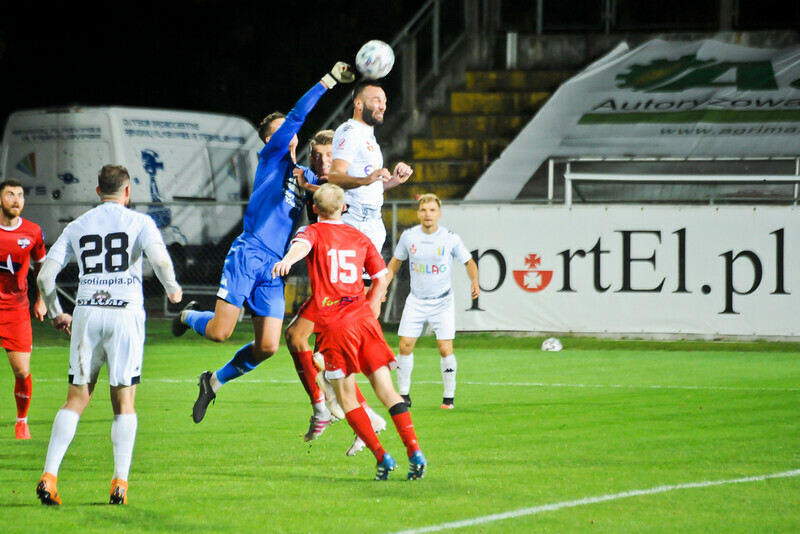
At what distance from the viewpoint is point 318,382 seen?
9.05 m

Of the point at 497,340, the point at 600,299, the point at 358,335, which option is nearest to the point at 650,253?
the point at 600,299

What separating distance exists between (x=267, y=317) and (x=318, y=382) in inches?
25.8

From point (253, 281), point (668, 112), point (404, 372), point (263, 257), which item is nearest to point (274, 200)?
point (263, 257)

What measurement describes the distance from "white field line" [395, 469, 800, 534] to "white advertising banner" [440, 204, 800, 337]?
390 inches

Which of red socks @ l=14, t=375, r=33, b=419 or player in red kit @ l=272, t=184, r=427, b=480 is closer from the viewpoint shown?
player in red kit @ l=272, t=184, r=427, b=480

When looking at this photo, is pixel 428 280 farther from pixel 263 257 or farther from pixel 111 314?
pixel 111 314

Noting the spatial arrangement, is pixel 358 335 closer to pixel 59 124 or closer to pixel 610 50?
pixel 59 124

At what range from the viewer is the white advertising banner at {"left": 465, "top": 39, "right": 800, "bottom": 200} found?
21.8 m

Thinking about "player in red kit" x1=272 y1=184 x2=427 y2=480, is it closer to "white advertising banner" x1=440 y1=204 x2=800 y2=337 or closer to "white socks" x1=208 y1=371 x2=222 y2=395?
"white socks" x1=208 y1=371 x2=222 y2=395

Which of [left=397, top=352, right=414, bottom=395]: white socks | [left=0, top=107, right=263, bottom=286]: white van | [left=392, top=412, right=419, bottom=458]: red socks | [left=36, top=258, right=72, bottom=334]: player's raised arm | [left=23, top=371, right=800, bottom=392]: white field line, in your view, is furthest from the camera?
[left=0, top=107, right=263, bottom=286]: white van

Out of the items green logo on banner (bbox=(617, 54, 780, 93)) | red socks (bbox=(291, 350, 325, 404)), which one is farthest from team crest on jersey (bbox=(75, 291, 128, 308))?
green logo on banner (bbox=(617, 54, 780, 93))

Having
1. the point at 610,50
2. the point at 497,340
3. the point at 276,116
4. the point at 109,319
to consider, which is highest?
the point at 610,50

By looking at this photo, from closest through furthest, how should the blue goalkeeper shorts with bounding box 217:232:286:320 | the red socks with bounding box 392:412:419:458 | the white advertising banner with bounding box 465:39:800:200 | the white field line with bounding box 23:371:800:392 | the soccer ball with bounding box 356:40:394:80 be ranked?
the red socks with bounding box 392:412:419:458 → the blue goalkeeper shorts with bounding box 217:232:286:320 → the soccer ball with bounding box 356:40:394:80 → the white field line with bounding box 23:371:800:392 → the white advertising banner with bounding box 465:39:800:200

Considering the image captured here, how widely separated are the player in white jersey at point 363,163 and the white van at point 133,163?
11.6 metres
